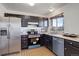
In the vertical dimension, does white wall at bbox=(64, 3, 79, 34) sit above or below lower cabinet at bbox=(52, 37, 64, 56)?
above

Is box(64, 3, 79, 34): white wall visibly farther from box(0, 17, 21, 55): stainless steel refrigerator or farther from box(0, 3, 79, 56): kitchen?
box(0, 17, 21, 55): stainless steel refrigerator

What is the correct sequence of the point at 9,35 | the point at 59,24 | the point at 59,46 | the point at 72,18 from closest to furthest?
the point at 59,46 → the point at 72,18 → the point at 9,35 → the point at 59,24

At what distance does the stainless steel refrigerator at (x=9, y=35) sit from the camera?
10.6 ft

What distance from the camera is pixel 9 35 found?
333 cm

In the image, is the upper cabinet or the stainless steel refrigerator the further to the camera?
the upper cabinet

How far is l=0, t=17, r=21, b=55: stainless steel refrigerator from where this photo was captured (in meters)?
3.22

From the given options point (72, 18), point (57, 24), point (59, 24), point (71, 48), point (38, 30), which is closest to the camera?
point (71, 48)

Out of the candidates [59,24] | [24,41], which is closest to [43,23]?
[59,24]

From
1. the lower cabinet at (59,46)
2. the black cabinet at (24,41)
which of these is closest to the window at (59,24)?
the lower cabinet at (59,46)

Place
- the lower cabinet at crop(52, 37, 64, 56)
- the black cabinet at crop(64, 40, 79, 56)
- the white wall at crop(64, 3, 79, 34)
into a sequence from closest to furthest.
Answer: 1. the black cabinet at crop(64, 40, 79, 56)
2. the lower cabinet at crop(52, 37, 64, 56)
3. the white wall at crop(64, 3, 79, 34)

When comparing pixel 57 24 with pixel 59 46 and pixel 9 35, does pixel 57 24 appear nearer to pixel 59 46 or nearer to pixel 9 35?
pixel 59 46

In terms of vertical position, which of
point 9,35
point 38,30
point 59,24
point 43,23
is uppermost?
point 43,23

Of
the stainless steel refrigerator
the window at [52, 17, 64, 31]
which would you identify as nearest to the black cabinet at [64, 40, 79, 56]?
the window at [52, 17, 64, 31]

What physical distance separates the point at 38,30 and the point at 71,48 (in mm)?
3020
